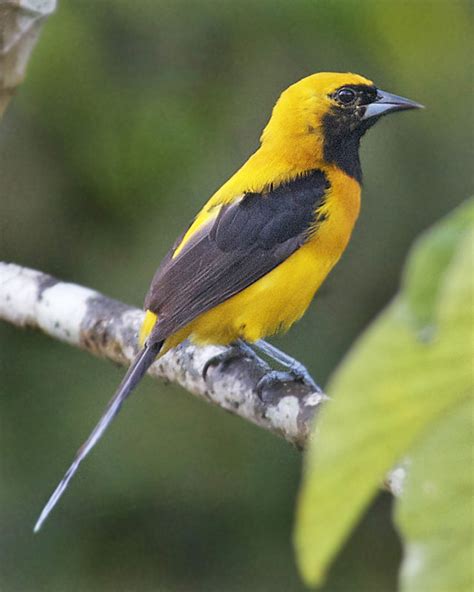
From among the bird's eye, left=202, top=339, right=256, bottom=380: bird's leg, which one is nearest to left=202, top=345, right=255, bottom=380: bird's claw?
left=202, top=339, right=256, bottom=380: bird's leg

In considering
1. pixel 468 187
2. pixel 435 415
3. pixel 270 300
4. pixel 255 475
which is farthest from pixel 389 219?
pixel 435 415

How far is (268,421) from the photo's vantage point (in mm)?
3008

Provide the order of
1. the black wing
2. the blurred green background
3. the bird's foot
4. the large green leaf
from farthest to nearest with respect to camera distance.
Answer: the blurred green background → the black wing → the bird's foot → the large green leaf

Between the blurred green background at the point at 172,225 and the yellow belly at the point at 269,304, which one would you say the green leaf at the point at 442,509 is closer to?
the yellow belly at the point at 269,304

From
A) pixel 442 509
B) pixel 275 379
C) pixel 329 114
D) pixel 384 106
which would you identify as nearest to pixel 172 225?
pixel 329 114

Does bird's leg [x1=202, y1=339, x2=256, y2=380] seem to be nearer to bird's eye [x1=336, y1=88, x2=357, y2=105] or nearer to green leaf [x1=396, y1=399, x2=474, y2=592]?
bird's eye [x1=336, y1=88, x2=357, y2=105]

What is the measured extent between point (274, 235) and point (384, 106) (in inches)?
33.6

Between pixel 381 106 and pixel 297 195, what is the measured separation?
61 cm

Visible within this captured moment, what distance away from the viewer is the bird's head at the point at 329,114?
164 inches

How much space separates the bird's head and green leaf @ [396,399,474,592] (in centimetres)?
357

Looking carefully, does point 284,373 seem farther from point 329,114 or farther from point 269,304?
point 329,114

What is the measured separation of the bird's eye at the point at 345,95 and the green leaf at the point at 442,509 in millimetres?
3715

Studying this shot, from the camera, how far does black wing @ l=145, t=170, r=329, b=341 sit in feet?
11.9

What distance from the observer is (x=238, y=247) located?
12.5 feet
